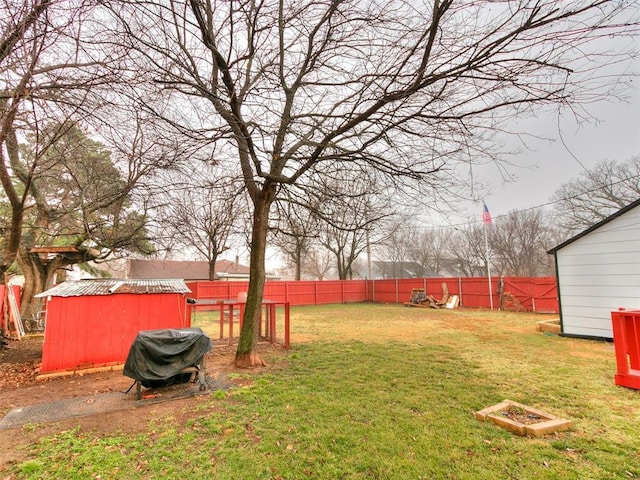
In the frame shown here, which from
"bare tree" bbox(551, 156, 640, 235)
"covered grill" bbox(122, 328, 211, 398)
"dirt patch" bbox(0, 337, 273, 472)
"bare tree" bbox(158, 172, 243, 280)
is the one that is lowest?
"dirt patch" bbox(0, 337, 273, 472)

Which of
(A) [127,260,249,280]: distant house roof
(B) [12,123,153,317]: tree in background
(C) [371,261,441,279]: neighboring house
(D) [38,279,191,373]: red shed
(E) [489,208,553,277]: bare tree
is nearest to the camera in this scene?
(D) [38,279,191,373]: red shed

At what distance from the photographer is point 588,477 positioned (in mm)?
2420

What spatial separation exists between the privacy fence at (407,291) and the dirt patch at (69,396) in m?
8.36

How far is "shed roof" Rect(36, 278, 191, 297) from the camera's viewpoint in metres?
5.77

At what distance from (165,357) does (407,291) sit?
58.4ft

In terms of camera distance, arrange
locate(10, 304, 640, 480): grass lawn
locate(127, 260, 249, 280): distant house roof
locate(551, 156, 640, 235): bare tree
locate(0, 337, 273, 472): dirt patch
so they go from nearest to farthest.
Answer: locate(10, 304, 640, 480): grass lawn → locate(0, 337, 273, 472): dirt patch → locate(551, 156, 640, 235): bare tree → locate(127, 260, 249, 280): distant house roof

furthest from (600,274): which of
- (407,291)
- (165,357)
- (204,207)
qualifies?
(407,291)

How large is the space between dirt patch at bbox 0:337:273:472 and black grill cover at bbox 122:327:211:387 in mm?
439

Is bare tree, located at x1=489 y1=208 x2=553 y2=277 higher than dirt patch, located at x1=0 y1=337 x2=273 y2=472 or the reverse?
higher

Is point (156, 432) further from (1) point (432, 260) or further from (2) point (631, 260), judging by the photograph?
(1) point (432, 260)

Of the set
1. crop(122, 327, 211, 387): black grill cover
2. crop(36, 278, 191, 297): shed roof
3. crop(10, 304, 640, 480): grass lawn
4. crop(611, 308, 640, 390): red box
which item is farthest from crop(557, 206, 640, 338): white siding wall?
crop(36, 278, 191, 297): shed roof

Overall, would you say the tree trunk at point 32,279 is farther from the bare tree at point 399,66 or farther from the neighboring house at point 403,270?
the neighboring house at point 403,270

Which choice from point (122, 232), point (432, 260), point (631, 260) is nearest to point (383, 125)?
point (631, 260)

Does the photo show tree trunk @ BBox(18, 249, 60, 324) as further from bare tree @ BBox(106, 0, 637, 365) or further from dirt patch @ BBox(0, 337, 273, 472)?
bare tree @ BBox(106, 0, 637, 365)
